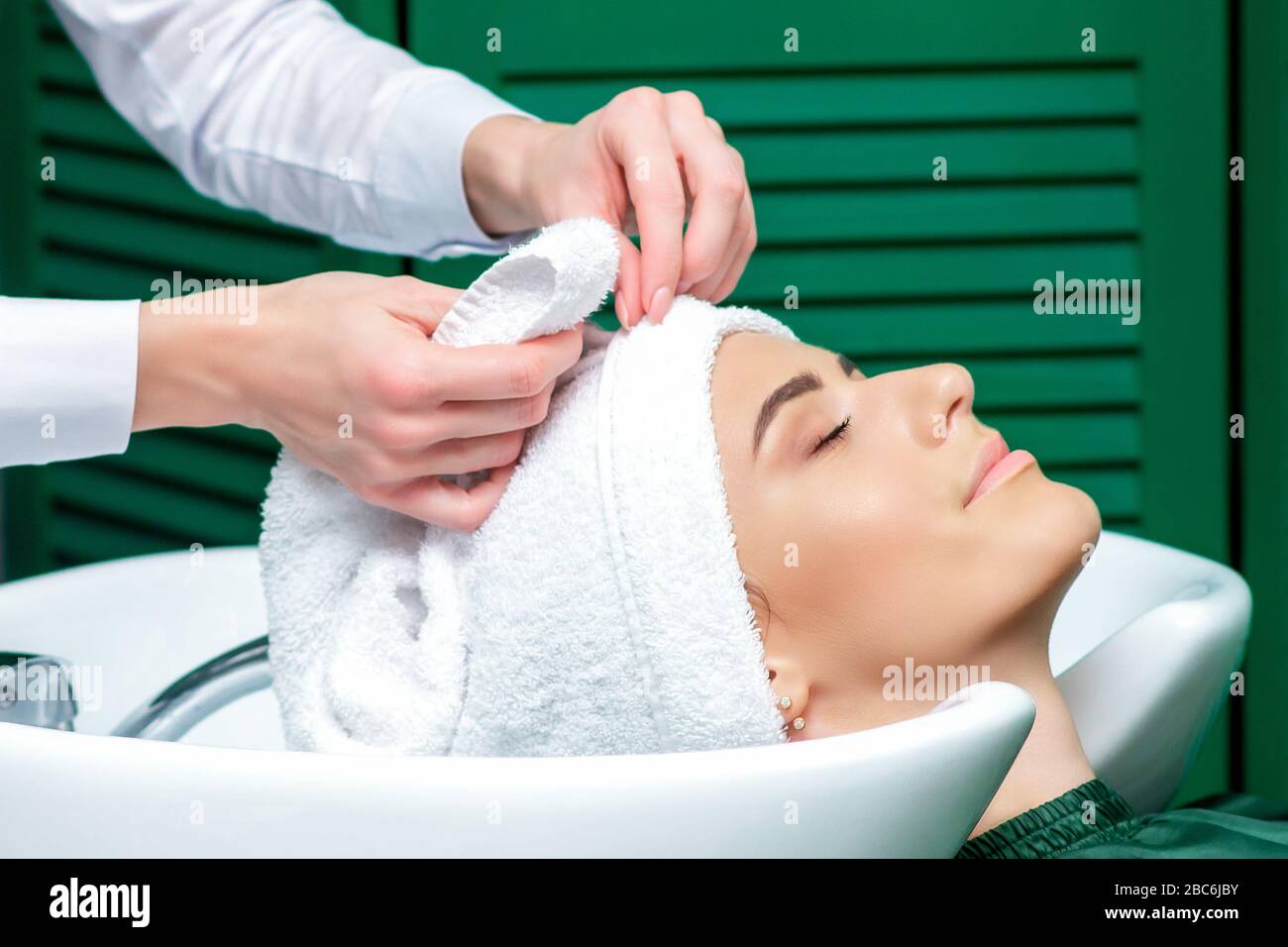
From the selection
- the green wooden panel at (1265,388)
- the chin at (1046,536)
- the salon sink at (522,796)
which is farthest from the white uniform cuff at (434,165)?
the green wooden panel at (1265,388)

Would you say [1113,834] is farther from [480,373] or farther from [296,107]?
[296,107]

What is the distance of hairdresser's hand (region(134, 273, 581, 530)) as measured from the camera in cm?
85

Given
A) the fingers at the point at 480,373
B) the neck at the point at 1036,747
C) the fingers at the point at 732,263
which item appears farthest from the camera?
the fingers at the point at 732,263

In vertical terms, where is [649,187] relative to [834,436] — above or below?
above

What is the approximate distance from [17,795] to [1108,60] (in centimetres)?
138

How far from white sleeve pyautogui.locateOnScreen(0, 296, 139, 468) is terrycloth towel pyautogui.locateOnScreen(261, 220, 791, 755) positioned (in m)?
0.15

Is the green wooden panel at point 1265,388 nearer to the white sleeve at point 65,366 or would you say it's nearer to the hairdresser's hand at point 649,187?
the hairdresser's hand at point 649,187

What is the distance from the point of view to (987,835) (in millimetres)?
913

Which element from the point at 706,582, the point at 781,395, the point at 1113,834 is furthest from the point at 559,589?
the point at 1113,834

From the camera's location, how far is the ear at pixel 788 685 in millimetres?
915

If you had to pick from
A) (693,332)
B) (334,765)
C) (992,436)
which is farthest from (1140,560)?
(334,765)

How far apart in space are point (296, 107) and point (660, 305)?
523mm

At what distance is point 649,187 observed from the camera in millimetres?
1006
